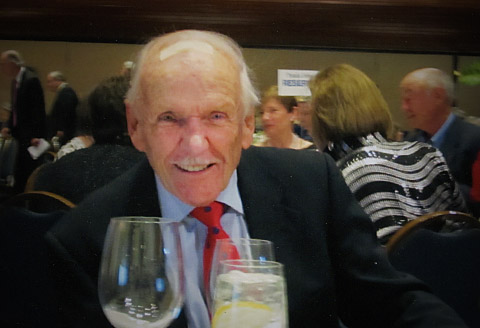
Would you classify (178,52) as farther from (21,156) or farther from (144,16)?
(21,156)

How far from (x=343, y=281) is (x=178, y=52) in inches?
20.0

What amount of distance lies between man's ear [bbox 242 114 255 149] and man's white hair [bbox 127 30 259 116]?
0.01 m

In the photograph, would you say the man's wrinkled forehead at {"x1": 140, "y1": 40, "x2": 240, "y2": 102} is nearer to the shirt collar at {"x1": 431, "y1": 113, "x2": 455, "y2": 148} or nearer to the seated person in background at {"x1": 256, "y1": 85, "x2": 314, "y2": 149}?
the seated person in background at {"x1": 256, "y1": 85, "x2": 314, "y2": 149}

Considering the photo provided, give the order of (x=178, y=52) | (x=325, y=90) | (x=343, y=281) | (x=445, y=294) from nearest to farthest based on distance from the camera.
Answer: (x=178, y=52) < (x=343, y=281) < (x=325, y=90) < (x=445, y=294)

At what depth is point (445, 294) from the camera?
138cm

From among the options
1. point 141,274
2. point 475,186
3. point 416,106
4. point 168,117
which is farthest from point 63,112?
point 475,186

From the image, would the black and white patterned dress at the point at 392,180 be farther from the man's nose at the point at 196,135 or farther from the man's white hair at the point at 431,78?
the man's nose at the point at 196,135

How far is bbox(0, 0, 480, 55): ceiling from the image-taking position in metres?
1.03

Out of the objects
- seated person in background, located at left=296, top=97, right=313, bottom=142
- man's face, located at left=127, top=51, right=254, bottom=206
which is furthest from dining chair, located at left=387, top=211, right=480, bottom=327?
man's face, located at left=127, top=51, right=254, bottom=206

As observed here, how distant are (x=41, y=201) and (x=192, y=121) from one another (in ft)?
1.33

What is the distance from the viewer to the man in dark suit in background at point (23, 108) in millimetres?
1037

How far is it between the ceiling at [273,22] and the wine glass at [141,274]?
0.48 meters

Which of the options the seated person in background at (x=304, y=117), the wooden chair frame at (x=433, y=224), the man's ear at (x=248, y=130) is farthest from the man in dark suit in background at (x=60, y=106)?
the wooden chair frame at (x=433, y=224)

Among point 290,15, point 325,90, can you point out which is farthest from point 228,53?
point 325,90
